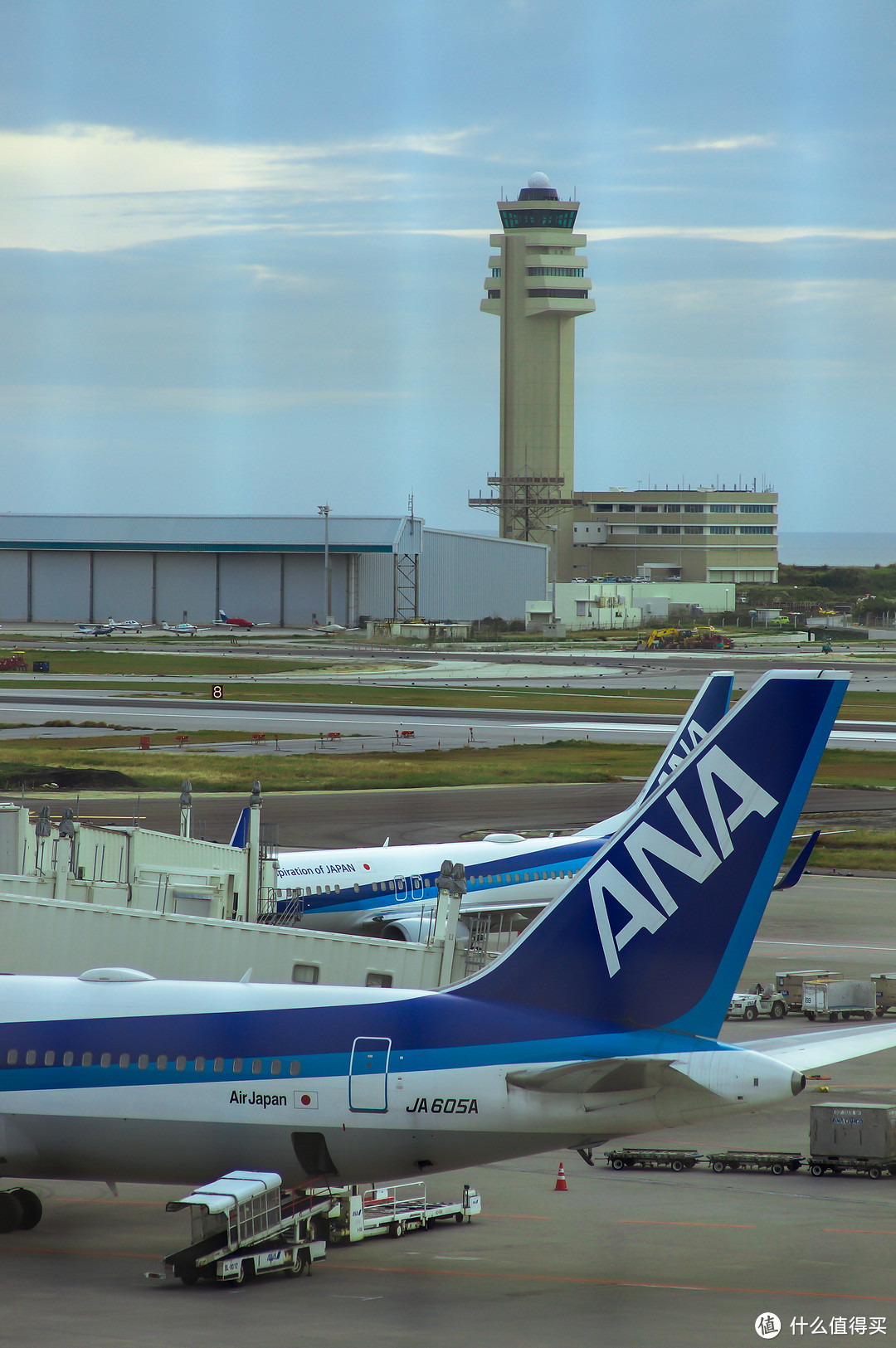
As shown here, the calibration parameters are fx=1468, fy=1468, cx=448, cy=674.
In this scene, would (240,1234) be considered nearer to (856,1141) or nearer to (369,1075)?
(369,1075)

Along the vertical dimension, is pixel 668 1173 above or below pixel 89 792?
below

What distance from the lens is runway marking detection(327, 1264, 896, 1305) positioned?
16.3 metres

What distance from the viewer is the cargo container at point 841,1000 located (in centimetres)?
3322

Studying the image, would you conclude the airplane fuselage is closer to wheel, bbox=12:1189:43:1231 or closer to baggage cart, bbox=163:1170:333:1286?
baggage cart, bbox=163:1170:333:1286

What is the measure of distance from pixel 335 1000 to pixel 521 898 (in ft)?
68.3

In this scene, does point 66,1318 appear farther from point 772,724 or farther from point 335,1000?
point 772,724

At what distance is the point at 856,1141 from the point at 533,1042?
334 inches

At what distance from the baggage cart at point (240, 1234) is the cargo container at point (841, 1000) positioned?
1885 centimetres

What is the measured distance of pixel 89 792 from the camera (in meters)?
64.7

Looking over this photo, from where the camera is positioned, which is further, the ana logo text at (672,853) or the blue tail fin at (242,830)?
the blue tail fin at (242,830)

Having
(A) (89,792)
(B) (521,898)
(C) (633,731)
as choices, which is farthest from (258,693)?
(B) (521,898)

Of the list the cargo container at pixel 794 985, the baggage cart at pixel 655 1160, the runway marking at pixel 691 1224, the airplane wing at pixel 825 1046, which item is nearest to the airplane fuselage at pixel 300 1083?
the airplane wing at pixel 825 1046

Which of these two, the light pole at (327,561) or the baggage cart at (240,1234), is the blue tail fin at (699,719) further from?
the light pole at (327,561)

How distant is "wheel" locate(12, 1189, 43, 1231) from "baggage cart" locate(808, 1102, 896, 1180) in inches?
451
